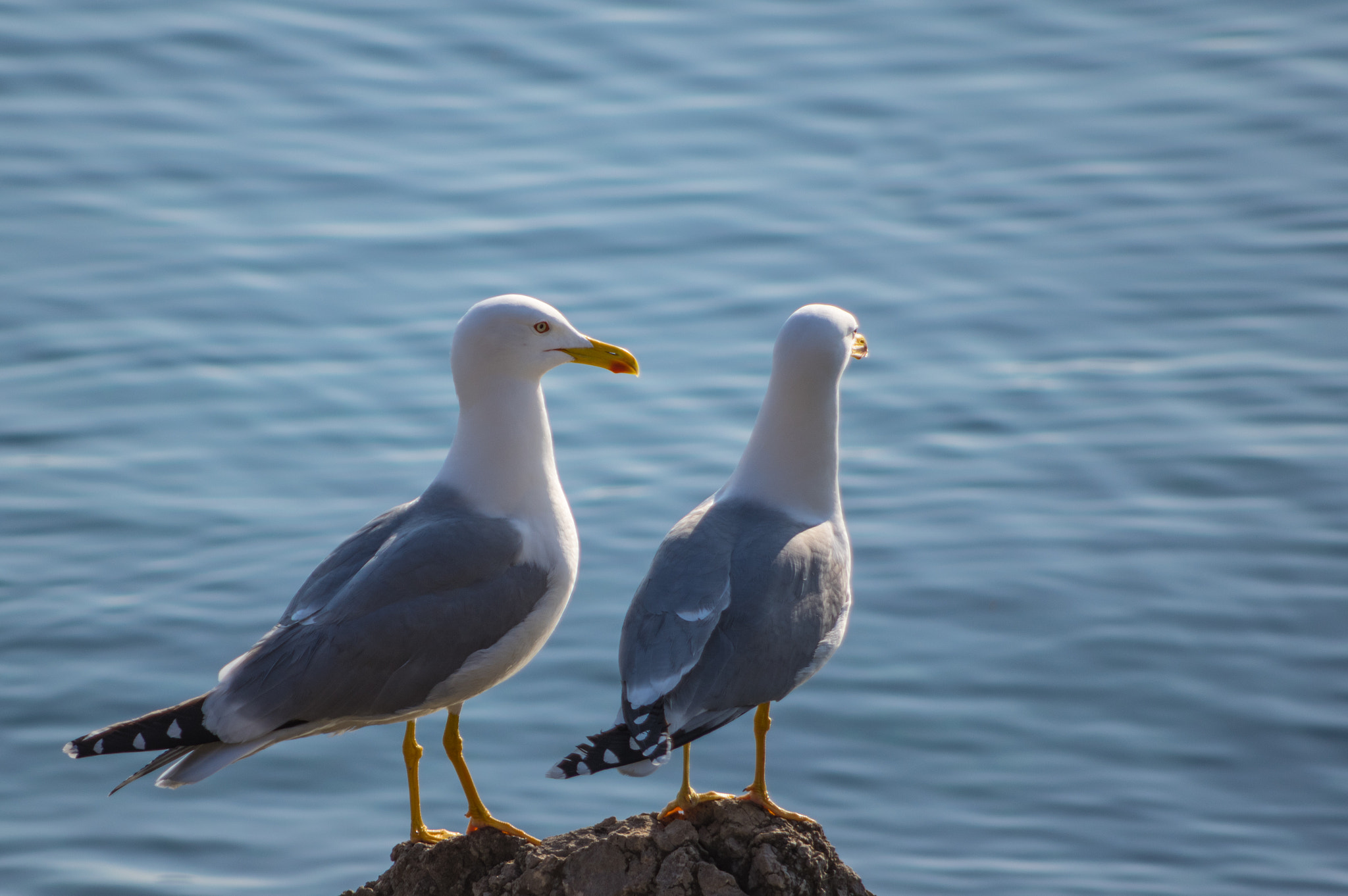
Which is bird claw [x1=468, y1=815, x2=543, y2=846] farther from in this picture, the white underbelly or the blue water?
the blue water

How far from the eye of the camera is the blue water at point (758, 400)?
8.93 metres

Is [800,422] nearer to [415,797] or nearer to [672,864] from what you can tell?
[672,864]

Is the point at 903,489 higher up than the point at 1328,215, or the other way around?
the point at 1328,215

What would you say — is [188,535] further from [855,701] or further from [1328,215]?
[1328,215]

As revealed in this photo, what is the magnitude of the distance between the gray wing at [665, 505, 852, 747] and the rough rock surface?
433mm

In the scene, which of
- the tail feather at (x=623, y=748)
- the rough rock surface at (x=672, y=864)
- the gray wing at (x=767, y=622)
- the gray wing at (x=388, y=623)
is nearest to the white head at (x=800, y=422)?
the gray wing at (x=767, y=622)

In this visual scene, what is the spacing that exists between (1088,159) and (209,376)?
27.1 feet

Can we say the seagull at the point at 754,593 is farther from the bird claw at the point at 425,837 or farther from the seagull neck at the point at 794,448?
the bird claw at the point at 425,837

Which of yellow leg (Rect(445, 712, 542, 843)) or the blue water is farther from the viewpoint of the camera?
the blue water

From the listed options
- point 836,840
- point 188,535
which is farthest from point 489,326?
point 188,535

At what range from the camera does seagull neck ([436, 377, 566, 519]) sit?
5828 millimetres

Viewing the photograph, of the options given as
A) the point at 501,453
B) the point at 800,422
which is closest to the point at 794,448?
the point at 800,422

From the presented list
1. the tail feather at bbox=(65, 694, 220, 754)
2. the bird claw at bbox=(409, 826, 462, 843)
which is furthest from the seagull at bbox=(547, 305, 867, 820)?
the tail feather at bbox=(65, 694, 220, 754)

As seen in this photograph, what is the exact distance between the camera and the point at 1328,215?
14211mm
